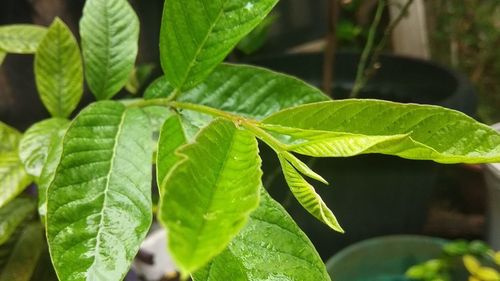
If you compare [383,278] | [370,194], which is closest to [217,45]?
[370,194]

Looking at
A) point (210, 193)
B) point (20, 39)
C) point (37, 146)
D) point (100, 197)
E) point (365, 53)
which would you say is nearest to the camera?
point (210, 193)

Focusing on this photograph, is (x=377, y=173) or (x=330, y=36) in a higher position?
(x=330, y=36)

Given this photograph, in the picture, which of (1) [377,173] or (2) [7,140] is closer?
(2) [7,140]

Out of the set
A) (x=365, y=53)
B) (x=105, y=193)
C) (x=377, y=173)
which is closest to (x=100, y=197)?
(x=105, y=193)

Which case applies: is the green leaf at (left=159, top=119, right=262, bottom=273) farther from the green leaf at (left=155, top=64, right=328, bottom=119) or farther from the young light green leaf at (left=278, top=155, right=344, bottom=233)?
the green leaf at (left=155, top=64, right=328, bottom=119)

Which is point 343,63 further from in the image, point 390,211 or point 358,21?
point 390,211

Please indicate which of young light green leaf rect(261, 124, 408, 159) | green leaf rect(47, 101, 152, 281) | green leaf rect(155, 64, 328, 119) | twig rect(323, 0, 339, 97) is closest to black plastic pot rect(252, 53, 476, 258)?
twig rect(323, 0, 339, 97)

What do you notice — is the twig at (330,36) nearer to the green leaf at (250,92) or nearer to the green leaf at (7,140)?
the green leaf at (250,92)

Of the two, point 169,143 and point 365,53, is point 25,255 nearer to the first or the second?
point 169,143

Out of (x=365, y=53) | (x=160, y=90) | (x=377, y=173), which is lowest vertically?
(x=377, y=173)
